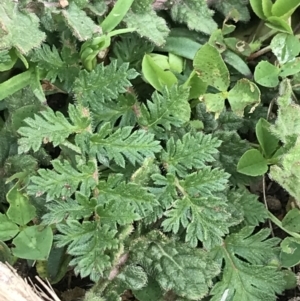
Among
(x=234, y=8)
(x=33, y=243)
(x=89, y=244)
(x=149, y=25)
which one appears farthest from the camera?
(x=234, y=8)

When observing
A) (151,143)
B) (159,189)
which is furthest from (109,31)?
(159,189)

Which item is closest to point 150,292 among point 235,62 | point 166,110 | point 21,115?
point 166,110

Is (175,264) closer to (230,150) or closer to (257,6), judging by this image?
(230,150)

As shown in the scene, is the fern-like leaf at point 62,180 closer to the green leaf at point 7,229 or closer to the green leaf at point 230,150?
the green leaf at point 7,229

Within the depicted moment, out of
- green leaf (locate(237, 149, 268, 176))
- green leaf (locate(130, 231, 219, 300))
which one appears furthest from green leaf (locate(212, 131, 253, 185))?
green leaf (locate(130, 231, 219, 300))

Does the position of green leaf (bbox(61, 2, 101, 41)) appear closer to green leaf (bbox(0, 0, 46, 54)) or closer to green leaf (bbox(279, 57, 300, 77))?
green leaf (bbox(0, 0, 46, 54))

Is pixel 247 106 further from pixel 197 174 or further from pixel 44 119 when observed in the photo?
pixel 44 119
